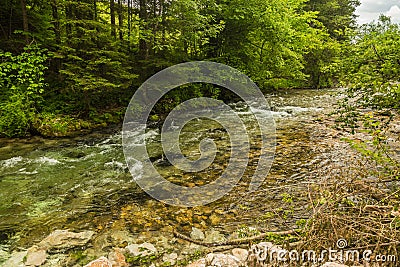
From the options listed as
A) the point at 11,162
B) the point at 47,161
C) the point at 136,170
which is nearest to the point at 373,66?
the point at 136,170

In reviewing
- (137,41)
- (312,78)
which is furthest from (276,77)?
(137,41)

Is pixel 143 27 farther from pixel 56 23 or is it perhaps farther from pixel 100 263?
pixel 100 263

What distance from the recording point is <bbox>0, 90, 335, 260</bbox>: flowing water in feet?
12.0

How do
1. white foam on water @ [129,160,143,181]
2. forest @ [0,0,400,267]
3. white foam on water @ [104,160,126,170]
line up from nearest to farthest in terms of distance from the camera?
forest @ [0,0,400,267], white foam on water @ [129,160,143,181], white foam on water @ [104,160,126,170]

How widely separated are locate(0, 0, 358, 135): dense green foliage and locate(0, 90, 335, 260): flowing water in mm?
1838

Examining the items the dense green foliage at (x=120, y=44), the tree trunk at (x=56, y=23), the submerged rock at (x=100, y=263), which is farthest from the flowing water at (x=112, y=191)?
the tree trunk at (x=56, y=23)

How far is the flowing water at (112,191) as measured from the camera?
3.67m

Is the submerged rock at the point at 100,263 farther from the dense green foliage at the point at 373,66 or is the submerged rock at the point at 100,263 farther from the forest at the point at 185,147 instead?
the dense green foliage at the point at 373,66

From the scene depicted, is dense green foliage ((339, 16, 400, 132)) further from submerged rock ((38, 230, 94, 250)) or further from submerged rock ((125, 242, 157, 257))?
submerged rock ((38, 230, 94, 250))

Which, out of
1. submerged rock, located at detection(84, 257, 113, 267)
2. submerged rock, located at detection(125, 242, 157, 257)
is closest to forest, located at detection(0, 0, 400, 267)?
submerged rock, located at detection(125, 242, 157, 257)

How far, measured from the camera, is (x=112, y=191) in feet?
15.6

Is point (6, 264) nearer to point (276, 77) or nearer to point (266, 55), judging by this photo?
point (266, 55)

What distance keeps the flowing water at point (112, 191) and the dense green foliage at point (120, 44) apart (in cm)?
184

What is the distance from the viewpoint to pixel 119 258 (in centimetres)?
305
